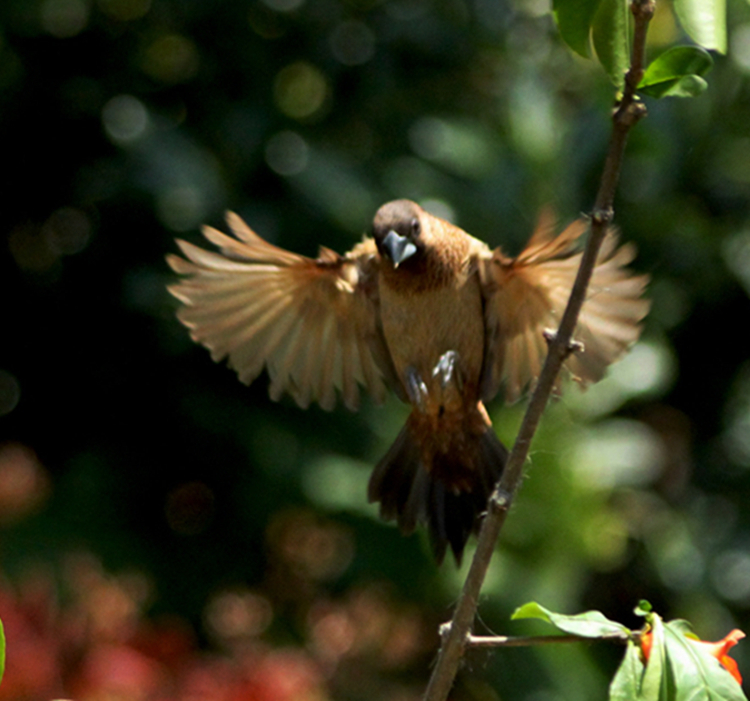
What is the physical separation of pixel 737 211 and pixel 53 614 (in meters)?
2.97

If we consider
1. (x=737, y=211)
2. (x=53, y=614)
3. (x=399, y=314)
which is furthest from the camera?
(x=737, y=211)

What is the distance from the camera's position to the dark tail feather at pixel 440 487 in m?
2.09

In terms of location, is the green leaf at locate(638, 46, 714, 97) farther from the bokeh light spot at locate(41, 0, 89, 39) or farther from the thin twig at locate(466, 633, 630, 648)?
the bokeh light spot at locate(41, 0, 89, 39)

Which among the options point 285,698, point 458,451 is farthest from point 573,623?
point 285,698

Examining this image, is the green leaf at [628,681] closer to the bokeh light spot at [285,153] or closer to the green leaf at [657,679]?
the green leaf at [657,679]

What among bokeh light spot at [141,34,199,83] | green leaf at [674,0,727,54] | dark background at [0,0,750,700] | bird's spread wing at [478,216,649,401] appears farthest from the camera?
bokeh light spot at [141,34,199,83]

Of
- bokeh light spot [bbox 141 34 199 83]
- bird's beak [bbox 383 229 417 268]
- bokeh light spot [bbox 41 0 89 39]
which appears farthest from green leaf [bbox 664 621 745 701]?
bokeh light spot [bbox 41 0 89 39]

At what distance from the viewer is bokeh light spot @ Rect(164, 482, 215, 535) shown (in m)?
3.82

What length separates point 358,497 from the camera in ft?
11.3

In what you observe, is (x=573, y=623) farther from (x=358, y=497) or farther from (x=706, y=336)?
(x=706, y=336)

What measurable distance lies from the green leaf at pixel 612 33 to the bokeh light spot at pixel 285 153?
8.25 ft

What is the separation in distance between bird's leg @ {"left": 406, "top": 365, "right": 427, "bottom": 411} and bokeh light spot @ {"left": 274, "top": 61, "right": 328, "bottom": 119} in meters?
2.11

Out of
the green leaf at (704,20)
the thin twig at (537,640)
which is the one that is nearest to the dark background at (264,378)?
the thin twig at (537,640)

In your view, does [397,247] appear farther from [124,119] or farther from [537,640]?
[124,119]
